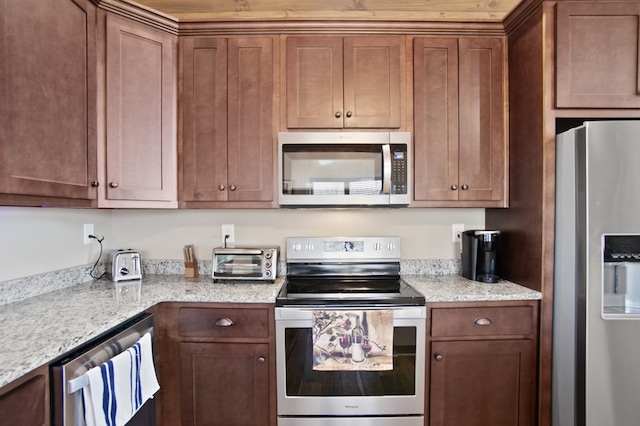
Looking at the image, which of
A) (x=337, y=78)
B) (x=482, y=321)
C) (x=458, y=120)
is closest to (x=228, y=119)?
(x=337, y=78)

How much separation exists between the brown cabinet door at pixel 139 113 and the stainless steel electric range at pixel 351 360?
3.24 ft

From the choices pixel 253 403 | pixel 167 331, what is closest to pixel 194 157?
pixel 167 331

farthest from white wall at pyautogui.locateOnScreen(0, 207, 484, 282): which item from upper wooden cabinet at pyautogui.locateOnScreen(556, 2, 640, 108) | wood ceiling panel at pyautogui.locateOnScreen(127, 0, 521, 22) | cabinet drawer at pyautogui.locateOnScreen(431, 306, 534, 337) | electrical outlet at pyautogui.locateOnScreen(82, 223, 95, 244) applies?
wood ceiling panel at pyautogui.locateOnScreen(127, 0, 521, 22)

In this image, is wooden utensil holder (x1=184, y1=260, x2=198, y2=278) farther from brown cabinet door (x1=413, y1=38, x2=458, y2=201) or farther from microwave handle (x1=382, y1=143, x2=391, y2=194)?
brown cabinet door (x1=413, y1=38, x2=458, y2=201)

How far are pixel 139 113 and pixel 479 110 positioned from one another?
6.26ft

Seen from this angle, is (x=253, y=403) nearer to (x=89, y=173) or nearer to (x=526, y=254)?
(x=89, y=173)

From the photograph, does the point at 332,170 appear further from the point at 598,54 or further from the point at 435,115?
the point at 598,54

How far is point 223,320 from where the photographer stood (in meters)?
1.50

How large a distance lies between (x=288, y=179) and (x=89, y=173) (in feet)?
3.21

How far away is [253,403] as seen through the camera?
4.93 feet

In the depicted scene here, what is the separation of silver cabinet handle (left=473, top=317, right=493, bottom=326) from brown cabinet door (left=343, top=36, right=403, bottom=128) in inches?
43.7

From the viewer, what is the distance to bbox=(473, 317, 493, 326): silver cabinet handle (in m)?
1.53

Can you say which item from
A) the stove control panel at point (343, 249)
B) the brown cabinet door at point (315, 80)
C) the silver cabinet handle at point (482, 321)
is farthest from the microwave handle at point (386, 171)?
the silver cabinet handle at point (482, 321)

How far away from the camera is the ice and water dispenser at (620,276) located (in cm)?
137
